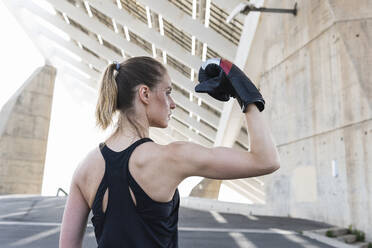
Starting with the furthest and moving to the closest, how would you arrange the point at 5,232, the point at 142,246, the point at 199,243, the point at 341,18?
1. the point at 341,18
2. the point at 5,232
3. the point at 199,243
4. the point at 142,246

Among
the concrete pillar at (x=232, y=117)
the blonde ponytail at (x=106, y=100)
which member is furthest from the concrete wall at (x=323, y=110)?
the blonde ponytail at (x=106, y=100)

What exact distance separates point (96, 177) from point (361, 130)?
5790mm

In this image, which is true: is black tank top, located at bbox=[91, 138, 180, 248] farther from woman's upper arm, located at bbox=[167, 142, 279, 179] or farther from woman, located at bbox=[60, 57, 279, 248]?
woman's upper arm, located at bbox=[167, 142, 279, 179]

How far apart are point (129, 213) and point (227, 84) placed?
48 cm

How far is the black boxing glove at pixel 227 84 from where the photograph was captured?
45.0 inches

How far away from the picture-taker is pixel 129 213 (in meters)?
1.13

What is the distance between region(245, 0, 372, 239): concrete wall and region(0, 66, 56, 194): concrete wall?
13196 mm

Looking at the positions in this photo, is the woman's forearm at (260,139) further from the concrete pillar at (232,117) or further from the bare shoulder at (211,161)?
the concrete pillar at (232,117)

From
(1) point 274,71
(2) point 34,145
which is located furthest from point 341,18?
(2) point 34,145

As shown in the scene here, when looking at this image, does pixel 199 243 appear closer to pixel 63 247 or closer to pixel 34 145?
pixel 63 247

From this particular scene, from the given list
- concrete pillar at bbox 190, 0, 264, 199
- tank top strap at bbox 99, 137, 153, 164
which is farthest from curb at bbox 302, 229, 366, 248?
concrete pillar at bbox 190, 0, 264, 199

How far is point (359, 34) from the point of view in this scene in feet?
21.4

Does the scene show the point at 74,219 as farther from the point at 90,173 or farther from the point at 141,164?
the point at 141,164

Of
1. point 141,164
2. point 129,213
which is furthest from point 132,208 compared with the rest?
point 141,164
